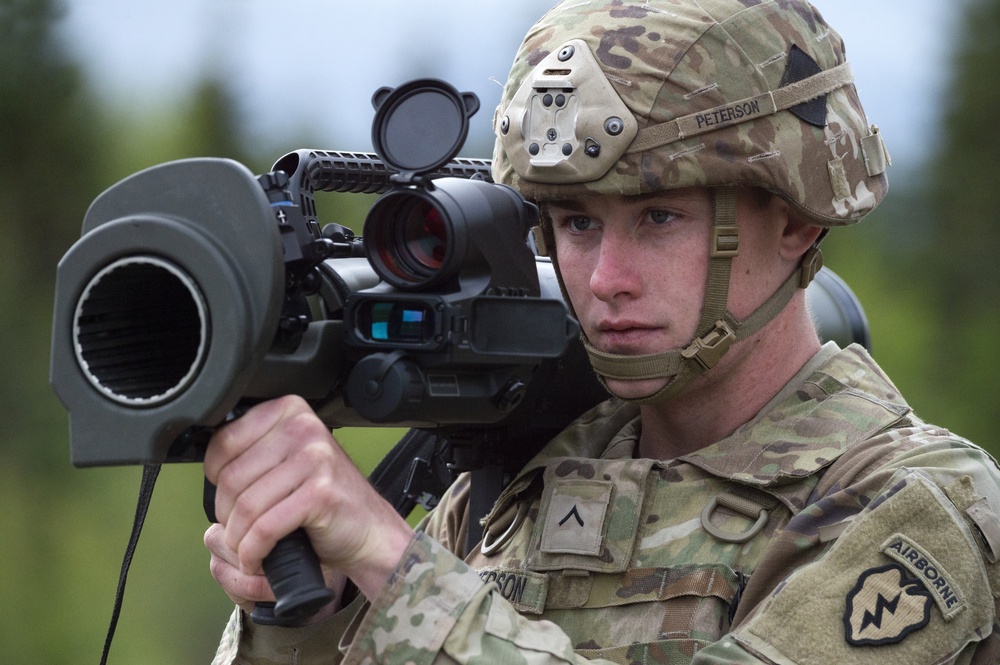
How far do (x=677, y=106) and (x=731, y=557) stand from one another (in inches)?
32.7

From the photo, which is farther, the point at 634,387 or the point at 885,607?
the point at 634,387

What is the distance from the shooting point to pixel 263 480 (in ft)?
6.46

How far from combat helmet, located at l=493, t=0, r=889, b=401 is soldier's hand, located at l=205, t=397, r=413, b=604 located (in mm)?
722

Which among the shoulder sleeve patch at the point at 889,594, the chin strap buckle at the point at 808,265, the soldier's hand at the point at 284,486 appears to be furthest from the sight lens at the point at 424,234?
the chin strap buckle at the point at 808,265

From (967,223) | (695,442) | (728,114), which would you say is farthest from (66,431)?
(967,223)

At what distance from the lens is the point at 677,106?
2.57 m

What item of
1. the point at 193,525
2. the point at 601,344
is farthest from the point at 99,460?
the point at 193,525

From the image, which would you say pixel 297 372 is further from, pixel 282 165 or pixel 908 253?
pixel 908 253

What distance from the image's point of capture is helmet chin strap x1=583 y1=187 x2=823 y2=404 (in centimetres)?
256

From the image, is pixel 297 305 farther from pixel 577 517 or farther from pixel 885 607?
pixel 885 607

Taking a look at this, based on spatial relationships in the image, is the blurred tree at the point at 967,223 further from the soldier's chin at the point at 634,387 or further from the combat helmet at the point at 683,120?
the soldier's chin at the point at 634,387

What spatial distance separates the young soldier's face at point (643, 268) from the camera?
8.33 feet

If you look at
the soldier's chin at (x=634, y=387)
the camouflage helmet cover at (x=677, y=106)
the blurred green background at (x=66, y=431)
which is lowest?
the blurred green background at (x=66, y=431)

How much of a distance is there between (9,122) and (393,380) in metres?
6.80
